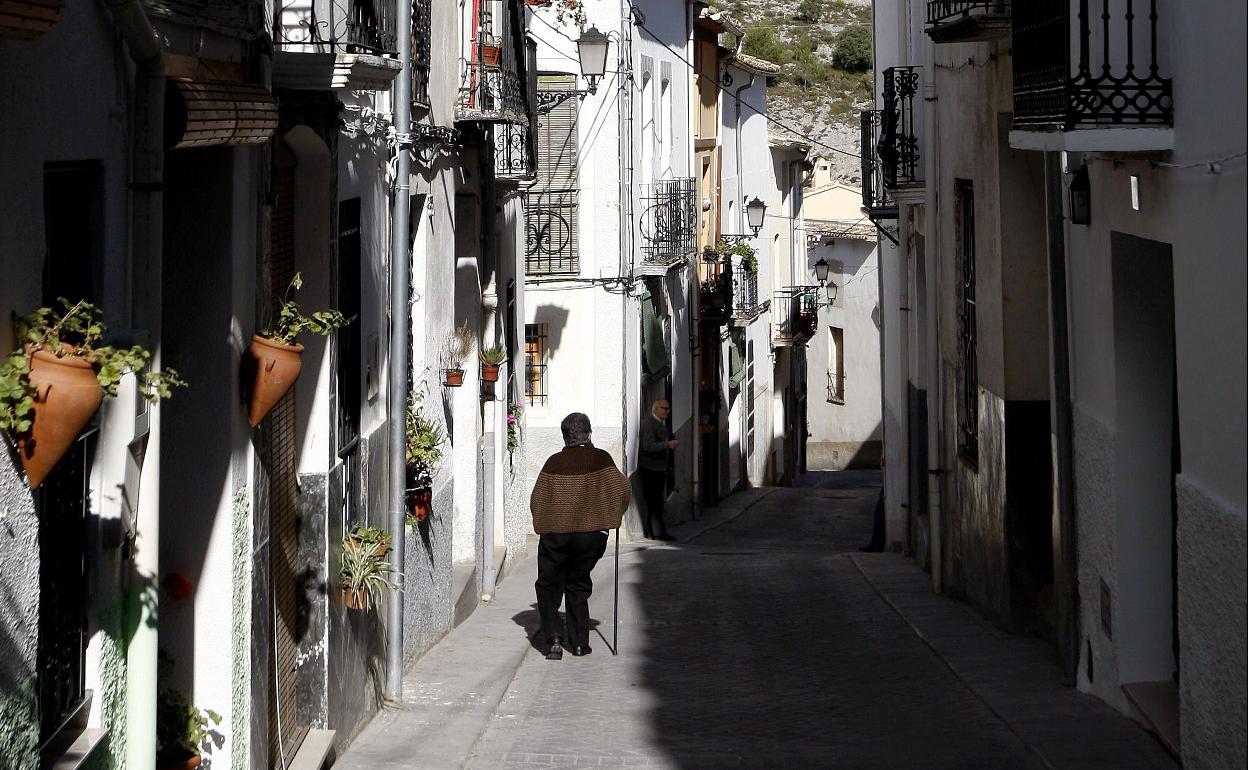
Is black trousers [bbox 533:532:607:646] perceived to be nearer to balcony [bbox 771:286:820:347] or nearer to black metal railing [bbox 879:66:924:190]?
black metal railing [bbox 879:66:924:190]

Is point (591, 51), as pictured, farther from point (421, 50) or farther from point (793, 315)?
point (793, 315)

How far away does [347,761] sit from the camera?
8430 millimetres

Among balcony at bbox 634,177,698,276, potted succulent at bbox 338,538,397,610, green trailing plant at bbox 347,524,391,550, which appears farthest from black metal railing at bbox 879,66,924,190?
potted succulent at bbox 338,538,397,610

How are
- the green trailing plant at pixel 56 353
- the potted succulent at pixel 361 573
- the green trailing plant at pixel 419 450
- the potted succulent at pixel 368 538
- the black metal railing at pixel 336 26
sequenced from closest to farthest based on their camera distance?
the green trailing plant at pixel 56 353 < the black metal railing at pixel 336 26 < the potted succulent at pixel 361 573 < the potted succulent at pixel 368 538 < the green trailing plant at pixel 419 450

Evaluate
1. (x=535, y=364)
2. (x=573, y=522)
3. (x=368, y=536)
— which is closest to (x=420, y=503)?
(x=573, y=522)

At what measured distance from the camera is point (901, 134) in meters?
17.2

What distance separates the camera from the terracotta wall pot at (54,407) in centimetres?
400

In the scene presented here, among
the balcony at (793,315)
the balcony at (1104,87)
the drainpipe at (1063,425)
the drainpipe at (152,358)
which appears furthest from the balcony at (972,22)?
the balcony at (793,315)

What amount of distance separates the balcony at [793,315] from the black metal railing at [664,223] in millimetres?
13580

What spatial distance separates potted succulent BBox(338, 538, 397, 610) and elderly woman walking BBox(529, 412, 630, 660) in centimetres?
248

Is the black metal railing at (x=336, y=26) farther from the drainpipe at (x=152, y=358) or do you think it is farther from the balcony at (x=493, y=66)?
the balcony at (x=493, y=66)

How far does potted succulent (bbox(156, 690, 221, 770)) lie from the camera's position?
6066mm

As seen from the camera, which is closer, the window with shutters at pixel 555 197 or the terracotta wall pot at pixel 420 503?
the terracotta wall pot at pixel 420 503

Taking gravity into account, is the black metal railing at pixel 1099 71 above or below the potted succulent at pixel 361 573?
above
